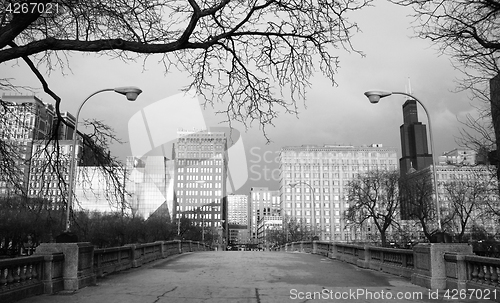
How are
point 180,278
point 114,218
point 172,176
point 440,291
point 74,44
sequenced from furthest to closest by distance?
point 172,176
point 114,218
point 180,278
point 440,291
point 74,44

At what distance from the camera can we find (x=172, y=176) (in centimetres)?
18400

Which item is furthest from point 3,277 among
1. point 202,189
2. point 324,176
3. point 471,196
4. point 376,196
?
point 202,189

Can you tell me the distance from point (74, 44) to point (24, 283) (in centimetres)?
566

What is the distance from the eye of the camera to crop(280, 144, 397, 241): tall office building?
561ft

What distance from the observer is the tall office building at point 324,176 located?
171000 mm

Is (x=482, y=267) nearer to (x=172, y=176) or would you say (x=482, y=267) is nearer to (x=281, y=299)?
(x=281, y=299)

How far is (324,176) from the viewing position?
6806 inches

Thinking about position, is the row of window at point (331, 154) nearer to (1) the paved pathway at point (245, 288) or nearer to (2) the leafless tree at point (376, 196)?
(2) the leafless tree at point (376, 196)

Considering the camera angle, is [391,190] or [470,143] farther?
[391,190]

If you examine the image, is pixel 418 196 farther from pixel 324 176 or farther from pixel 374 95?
pixel 324 176

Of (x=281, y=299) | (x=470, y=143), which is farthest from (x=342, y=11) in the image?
(x=470, y=143)

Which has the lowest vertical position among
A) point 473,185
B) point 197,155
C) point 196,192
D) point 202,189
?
point 473,185

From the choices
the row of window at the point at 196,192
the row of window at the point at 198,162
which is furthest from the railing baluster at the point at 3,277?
the row of window at the point at 196,192

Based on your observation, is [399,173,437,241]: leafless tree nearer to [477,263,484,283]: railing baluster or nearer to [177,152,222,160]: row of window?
[477,263,484,283]: railing baluster
